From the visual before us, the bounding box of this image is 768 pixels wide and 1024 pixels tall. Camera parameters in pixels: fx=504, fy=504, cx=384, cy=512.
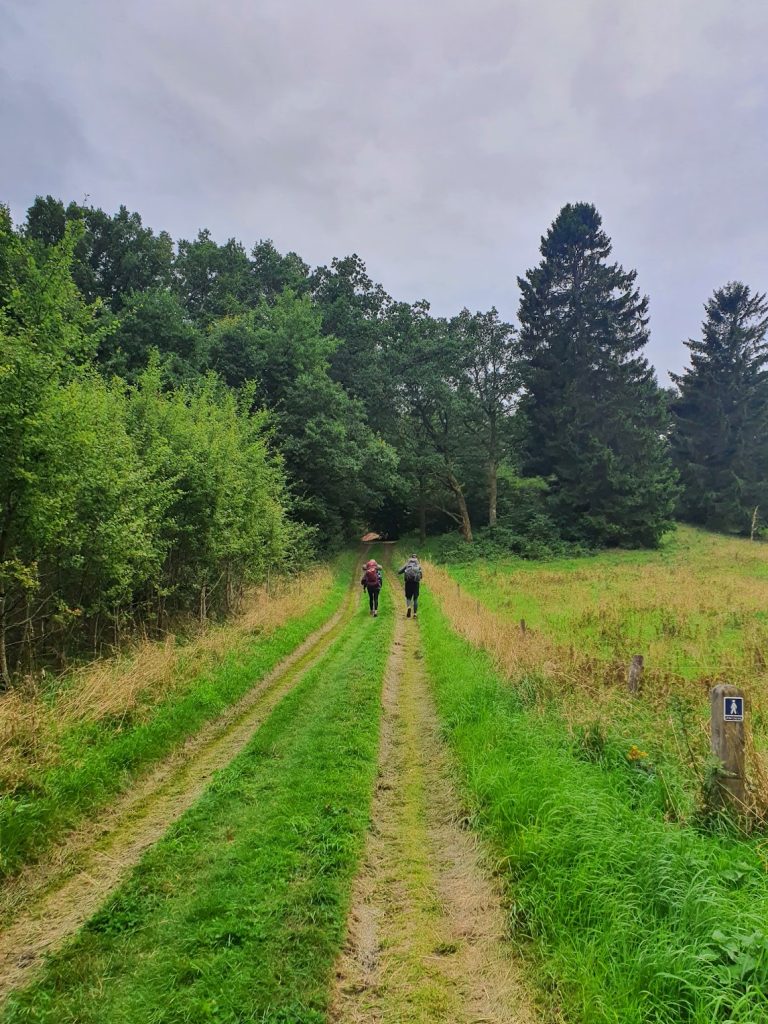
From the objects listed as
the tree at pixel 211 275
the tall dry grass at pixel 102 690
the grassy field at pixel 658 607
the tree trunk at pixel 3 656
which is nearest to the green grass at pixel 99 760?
the tall dry grass at pixel 102 690

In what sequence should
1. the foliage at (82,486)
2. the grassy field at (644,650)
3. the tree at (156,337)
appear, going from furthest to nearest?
the tree at (156,337), the foliage at (82,486), the grassy field at (644,650)

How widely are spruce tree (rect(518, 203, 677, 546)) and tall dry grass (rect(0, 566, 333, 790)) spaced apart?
101ft

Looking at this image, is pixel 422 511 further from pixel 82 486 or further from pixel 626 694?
pixel 82 486

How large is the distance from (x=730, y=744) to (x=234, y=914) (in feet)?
13.1

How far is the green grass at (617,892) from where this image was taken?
274cm

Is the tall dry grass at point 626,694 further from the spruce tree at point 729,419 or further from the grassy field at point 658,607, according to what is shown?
the spruce tree at point 729,419

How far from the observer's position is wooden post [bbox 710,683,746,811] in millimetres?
4023

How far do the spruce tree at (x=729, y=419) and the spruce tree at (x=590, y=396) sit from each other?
757 cm

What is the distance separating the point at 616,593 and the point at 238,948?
54.0 ft

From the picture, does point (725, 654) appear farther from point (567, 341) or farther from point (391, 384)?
point (567, 341)

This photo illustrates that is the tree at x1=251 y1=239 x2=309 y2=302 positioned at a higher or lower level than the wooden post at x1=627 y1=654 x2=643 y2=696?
higher

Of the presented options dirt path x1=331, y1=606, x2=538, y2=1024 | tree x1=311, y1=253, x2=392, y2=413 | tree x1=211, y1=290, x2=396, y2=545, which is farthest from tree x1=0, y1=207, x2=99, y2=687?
tree x1=311, y1=253, x2=392, y2=413

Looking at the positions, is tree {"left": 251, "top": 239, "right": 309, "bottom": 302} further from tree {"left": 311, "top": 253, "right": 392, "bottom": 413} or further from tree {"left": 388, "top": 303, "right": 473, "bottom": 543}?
tree {"left": 388, "top": 303, "right": 473, "bottom": 543}

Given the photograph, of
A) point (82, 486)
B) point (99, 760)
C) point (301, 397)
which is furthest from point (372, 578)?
point (301, 397)
